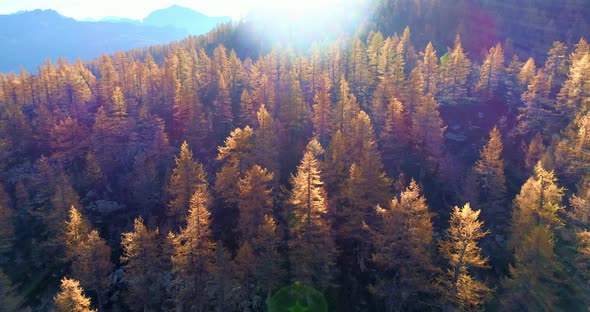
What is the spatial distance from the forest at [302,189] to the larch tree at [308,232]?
0.19 m

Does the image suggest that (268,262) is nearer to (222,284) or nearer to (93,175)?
(222,284)

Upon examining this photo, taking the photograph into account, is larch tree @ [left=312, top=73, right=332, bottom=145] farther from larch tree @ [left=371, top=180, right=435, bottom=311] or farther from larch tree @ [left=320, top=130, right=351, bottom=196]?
larch tree @ [left=371, top=180, right=435, bottom=311]

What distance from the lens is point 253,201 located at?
38.0 metres

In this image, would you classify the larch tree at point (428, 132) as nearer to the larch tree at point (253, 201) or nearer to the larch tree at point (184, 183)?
the larch tree at point (253, 201)

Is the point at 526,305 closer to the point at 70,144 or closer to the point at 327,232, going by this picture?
the point at 327,232

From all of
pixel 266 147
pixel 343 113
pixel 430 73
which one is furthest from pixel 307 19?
pixel 266 147

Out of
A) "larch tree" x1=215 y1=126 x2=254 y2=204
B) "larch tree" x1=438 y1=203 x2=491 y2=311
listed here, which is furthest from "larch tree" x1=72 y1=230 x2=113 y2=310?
"larch tree" x1=438 y1=203 x2=491 y2=311

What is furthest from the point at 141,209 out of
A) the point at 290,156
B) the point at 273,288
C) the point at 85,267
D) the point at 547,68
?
the point at 547,68

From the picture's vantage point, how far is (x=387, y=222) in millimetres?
32250

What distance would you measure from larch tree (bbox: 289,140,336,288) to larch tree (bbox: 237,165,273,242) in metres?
5.18

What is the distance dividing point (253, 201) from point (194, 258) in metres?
8.41

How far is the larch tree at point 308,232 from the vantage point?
108 feet

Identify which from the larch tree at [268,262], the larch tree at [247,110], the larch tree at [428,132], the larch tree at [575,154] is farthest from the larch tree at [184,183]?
the larch tree at [575,154]

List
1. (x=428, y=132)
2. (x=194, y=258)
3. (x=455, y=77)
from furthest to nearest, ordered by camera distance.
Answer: (x=455, y=77) < (x=428, y=132) < (x=194, y=258)
